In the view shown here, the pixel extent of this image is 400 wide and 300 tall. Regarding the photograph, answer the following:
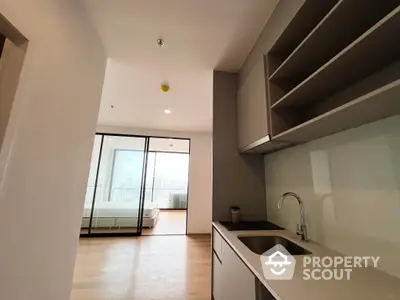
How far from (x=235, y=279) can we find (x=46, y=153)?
147cm

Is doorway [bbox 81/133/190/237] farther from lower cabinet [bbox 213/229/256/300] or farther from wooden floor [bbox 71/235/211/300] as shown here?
lower cabinet [bbox 213/229/256/300]

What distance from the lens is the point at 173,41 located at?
1.91m

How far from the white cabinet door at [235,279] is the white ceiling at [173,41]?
6.16 feet

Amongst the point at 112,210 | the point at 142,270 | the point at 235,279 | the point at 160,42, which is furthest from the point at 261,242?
the point at 112,210

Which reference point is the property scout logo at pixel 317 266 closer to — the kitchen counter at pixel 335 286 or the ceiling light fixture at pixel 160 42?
the kitchen counter at pixel 335 286

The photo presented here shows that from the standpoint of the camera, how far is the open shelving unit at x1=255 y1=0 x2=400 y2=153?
74 cm

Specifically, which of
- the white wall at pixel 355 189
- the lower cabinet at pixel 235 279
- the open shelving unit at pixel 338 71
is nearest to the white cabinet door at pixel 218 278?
the lower cabinet at pixel 235 279

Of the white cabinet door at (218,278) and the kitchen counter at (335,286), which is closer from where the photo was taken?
the kitchen counter at (335,286)

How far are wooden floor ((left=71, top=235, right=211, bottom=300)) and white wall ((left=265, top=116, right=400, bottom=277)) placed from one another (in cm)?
159

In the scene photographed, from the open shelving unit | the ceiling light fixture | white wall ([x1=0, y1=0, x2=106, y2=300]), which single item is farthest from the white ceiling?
the open shelving unit

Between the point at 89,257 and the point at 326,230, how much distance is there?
344 cm

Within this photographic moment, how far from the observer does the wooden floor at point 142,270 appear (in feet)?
6.86

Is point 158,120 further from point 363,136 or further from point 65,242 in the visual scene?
point 363,136

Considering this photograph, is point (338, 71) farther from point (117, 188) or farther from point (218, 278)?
point (117, 188)
